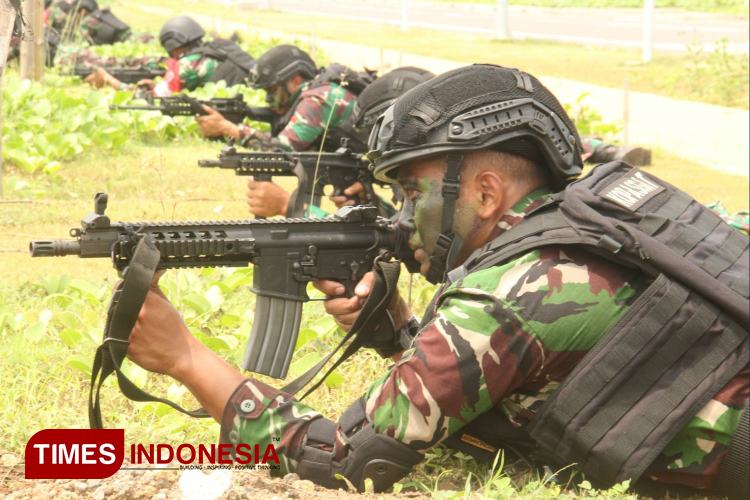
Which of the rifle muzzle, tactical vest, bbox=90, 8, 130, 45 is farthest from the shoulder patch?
tactical vest, bbox=90, 8, 130, 45

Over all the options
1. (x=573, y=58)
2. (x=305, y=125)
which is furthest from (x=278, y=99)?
(x=573, y=58)

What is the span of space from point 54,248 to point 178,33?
11303 millimetres

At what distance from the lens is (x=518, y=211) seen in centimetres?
329

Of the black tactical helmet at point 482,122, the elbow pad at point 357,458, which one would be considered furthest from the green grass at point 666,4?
the elbow pad at point 357,458

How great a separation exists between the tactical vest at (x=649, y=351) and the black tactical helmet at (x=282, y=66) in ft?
24.0

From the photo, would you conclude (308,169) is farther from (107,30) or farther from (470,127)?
(107,30)

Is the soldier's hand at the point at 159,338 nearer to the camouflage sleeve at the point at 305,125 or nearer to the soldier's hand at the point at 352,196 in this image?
the soldier's hand at the point at 352,196

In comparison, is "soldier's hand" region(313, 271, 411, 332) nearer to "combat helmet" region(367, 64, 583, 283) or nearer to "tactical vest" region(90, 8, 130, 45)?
"combat helmet" region(367, 64, 583, 283)

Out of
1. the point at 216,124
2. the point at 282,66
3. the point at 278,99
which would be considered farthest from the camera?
the point at 216,124

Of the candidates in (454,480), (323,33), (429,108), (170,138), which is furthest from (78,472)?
(323,33)

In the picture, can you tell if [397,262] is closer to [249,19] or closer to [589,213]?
[589,213]

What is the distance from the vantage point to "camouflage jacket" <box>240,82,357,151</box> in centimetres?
896

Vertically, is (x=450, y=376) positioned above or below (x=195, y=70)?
below

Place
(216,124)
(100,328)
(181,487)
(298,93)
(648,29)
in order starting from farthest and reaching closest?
1. (648,29)
2. (216,124)
3. (298,93)
4. (100,328)
5. (181,487)
